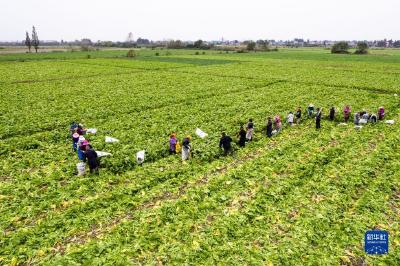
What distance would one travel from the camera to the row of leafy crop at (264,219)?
9438 mm

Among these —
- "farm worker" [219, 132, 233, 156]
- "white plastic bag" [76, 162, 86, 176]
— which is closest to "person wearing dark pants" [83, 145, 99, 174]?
"white plastic bag" [76, 162, 86, 176]

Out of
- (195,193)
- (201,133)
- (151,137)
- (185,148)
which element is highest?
(185,148)

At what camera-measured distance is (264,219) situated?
440 inches

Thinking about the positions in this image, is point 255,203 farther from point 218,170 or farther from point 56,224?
point 56,224

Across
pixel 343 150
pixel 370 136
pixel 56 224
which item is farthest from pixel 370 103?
pixel 56 224

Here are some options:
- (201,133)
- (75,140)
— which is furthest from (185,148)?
(75,140)

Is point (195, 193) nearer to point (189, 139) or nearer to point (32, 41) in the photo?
point (189, 139)

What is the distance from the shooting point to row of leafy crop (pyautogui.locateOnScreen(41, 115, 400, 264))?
9438mm

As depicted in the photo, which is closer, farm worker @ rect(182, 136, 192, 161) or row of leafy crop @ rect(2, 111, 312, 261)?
row of leafy crop @ rect(2, 111, 312, 261)

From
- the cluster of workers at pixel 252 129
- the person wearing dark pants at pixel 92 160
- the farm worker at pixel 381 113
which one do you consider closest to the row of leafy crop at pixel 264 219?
the cluster of workers at pixel 252 129

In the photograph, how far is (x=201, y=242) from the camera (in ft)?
32.5

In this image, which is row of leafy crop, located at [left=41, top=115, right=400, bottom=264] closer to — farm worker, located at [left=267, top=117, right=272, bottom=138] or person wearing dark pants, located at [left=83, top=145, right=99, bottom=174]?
farm worker, located at [left=267, top=117, right=272, bottom=138]

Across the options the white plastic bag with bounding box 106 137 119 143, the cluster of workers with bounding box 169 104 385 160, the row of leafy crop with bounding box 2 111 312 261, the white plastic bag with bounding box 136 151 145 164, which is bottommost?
the row of leafy crop with bounding box 2 111 312 261

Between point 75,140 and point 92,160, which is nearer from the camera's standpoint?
point 92,160
